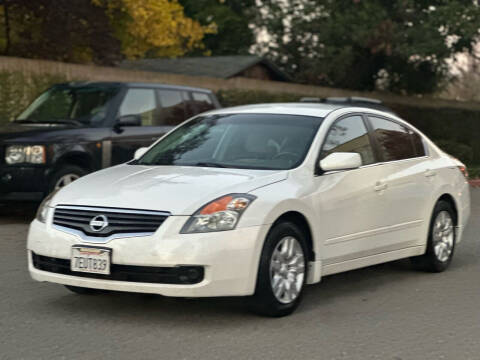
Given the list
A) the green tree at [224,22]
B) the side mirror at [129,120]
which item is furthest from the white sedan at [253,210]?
the green tree at [224,22]

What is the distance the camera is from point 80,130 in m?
13.0

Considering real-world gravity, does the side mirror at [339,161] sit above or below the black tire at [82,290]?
above

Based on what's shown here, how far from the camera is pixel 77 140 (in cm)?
1283

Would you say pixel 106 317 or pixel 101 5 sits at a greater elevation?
pixel 101 5

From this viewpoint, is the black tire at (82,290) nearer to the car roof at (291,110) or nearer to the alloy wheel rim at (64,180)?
the car roof at (291,110)

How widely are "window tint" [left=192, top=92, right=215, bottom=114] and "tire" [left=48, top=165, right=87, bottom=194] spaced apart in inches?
117

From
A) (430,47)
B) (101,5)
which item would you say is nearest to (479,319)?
(101,5)

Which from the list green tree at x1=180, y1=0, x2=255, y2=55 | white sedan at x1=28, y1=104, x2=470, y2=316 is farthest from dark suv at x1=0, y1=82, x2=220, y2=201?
green tree at x1=180, y1=0, x2=255, y2=55

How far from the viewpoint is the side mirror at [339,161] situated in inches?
304

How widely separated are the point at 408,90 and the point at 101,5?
1740 cm

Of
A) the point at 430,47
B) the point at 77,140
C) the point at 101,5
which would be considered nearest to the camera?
the point at 77,140

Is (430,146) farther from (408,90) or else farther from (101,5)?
(408,90)

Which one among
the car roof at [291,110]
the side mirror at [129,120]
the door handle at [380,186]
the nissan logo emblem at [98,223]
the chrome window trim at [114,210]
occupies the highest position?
the car roof at [291,110]

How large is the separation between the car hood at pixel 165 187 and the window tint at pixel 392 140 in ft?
5.37
